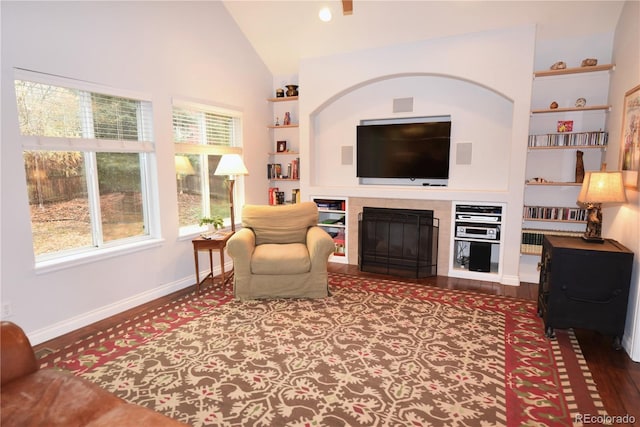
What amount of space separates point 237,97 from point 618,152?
4.16 metres

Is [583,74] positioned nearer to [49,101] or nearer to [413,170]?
[413,170]

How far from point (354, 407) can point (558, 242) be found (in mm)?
2128

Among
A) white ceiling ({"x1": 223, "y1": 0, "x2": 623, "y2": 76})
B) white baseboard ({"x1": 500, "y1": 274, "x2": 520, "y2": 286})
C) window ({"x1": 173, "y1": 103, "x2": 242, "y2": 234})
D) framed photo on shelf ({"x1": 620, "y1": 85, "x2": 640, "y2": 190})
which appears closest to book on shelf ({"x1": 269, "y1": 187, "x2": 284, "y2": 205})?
window ({"x1": 173, "y1": 103, "x2": 242, "y2": 234})

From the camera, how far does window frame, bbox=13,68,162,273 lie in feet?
9.45

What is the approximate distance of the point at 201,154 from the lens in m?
4.51

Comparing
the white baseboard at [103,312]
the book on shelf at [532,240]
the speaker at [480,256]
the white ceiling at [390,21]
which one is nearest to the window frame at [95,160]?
the white baseboard at [103,312]

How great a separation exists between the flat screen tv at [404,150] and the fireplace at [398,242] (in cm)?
51

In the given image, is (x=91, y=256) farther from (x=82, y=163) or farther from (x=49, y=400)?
(x=49, y=400)

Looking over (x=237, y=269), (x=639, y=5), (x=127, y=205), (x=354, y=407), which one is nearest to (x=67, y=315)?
(x=127, y=205)

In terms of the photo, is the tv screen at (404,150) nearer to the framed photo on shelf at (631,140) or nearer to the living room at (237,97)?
the living room at (237,97)

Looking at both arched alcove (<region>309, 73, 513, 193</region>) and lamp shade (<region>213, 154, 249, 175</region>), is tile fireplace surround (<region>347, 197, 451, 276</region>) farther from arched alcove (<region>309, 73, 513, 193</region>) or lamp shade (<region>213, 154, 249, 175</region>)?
lamp shade (<region>213, 154, 249, 175</region>)

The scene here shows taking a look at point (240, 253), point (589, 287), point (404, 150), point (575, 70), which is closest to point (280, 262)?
point (240, 253)

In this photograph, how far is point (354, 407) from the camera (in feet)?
6.98

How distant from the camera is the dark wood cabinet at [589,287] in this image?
2709mm
